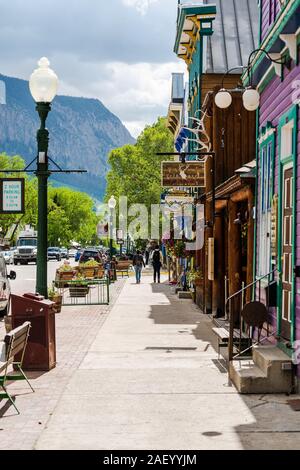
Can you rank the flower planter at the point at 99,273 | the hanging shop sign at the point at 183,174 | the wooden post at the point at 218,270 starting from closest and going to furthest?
the hanging shop sign at the point at 183,174 → the wooden post at the point at 218,270 → the flower planter at the point at 99,273

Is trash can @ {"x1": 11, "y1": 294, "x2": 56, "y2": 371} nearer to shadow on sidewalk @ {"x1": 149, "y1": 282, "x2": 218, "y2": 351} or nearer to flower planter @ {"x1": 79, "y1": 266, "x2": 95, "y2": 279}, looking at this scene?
shadow on sidewalk @ {"x1": 149, "y1": 282, "x2": 218, "y2": 351}

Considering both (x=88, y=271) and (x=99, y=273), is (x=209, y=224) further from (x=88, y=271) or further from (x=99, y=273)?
(x=99, y=273)

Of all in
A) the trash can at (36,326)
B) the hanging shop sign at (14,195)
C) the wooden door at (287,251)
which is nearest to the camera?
the wooden door at (287,251)

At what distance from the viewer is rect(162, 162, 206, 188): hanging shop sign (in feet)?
66.0

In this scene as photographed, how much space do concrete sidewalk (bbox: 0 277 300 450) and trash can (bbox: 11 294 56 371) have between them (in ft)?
1.30

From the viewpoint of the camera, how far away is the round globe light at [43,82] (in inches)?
458

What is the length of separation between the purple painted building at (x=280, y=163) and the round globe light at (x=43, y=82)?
322cm

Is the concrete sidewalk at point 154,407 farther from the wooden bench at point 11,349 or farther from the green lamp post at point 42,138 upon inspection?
the green lamp post at point 42,138

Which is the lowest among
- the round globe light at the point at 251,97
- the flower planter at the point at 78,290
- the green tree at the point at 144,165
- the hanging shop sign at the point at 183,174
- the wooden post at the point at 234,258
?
the flower planter at the point at 78,290

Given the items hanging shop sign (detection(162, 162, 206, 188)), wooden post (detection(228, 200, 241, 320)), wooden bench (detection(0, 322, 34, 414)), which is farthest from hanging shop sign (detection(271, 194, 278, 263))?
hanging shop sign (detection(162, 162, 206, 188))

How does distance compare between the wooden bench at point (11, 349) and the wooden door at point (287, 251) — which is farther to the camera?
the wooden door at point (287, 251)

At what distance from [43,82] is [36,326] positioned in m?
3.63

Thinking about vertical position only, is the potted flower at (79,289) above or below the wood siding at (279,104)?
below

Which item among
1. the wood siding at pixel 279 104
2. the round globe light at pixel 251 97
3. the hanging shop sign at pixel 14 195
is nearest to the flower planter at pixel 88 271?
the hanging shop sign at pixel 14 195
